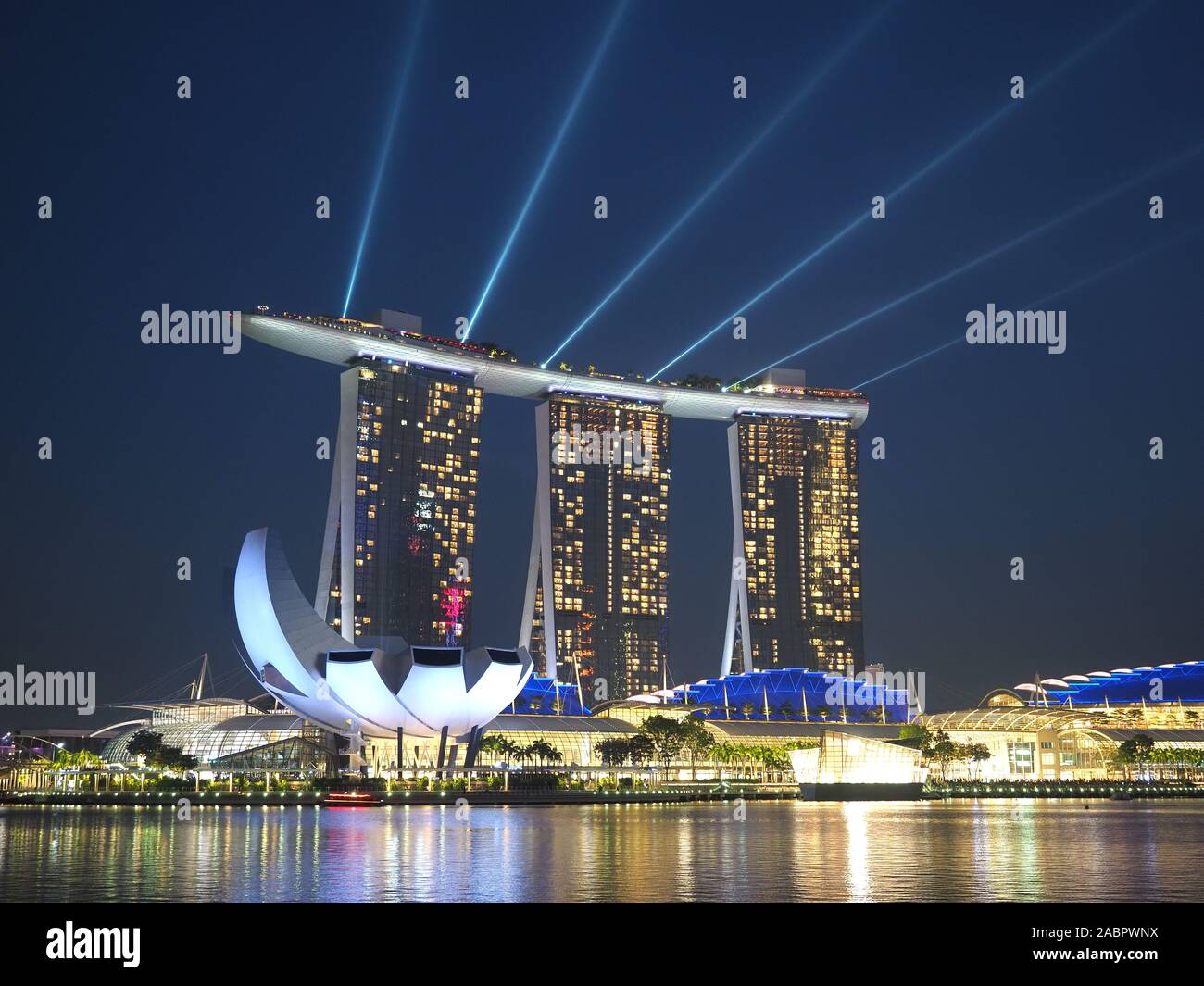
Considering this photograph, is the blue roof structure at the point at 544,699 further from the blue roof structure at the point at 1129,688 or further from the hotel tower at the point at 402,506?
the blue roof structure at the point at 1129,688

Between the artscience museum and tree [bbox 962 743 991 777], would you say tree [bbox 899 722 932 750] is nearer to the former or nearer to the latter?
tree [bbox 962 743 991 777]

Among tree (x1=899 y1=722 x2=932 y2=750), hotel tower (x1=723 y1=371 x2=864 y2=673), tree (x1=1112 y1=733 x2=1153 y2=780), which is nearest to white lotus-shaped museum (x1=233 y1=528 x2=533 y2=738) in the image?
tree (x1=899 y1=722 x2=932 y2=750)

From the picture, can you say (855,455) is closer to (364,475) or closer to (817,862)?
(364,475)

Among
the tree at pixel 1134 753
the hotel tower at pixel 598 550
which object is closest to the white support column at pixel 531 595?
the hotel tower at pixel 598 550

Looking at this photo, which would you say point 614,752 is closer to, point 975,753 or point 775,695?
point 975,753

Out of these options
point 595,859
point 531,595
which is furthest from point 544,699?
point 595,859
